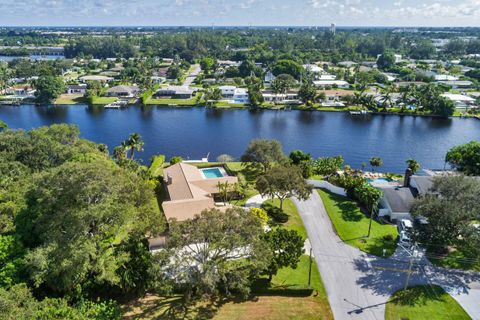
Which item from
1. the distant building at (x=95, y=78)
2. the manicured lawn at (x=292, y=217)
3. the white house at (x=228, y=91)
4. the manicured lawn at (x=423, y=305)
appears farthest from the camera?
the distant building at (x=95, y=78)

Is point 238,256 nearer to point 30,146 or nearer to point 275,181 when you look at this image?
point 275,181

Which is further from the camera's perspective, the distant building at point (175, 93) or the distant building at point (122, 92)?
the distant building at point (122, 92)

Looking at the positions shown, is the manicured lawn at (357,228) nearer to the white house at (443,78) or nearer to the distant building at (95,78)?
the white house at (443,78)

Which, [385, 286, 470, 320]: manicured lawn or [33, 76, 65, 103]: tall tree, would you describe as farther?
[33, 76, 65, 103]: tall tree

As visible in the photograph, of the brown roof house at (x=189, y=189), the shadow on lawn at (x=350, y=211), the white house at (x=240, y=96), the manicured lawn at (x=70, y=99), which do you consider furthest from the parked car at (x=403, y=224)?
the manicured lawn at (x=70, y=99)

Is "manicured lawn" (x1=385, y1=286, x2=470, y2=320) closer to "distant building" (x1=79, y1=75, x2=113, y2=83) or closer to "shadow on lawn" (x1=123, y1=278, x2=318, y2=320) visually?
"shadow on lawn" (x1=123, y1=278, x2=318, y2=320)

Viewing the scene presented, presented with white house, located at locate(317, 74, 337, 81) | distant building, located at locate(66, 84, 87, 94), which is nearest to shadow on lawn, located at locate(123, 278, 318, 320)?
distant building, located at locate(66, 84, 87, 94)

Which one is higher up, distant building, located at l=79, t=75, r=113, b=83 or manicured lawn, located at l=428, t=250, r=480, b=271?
distant building, located at l=79, t=75, r=113, b=83
